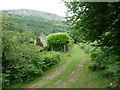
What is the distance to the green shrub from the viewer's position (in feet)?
52.3

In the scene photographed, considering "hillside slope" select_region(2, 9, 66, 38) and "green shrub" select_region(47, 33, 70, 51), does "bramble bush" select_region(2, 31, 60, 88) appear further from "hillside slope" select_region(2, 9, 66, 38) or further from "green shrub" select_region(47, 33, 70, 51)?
"green shrub" select_region(47, 33, 70, 51)

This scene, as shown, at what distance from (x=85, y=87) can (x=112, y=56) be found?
7.02 feet

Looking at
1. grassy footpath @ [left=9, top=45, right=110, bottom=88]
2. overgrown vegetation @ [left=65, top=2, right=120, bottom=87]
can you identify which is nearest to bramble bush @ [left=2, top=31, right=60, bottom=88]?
grassy footpath @ [left=9, top=45, right=110, bottom=88]

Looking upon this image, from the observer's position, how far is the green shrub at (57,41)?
52.3 ft

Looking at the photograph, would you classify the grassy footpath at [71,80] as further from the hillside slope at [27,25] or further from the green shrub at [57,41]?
the green shrub at [57,41]

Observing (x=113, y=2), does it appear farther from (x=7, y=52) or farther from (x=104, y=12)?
(x=7, y=52)

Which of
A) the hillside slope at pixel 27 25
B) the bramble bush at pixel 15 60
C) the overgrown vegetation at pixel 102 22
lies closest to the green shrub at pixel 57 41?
the hillside slope at pixel 27 25

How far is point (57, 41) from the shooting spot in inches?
631

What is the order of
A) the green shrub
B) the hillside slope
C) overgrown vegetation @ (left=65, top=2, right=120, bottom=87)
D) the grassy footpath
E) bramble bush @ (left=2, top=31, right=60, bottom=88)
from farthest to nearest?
1. the green shrub
2. the hillside slope
3. bramble bush @ (left=2, top=31, right=60, bottom=88)
4. the grassy footpath
5. overgrown vegetation @ (left=65, top=2, right=120, bottom=87)

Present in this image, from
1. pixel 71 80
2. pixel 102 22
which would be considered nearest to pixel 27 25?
pixel 71 80

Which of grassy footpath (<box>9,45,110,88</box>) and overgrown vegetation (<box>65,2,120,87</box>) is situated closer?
overgrown vegetation (<box>65,2,120,87</box>)

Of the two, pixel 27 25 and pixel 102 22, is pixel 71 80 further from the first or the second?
pixel 27 25

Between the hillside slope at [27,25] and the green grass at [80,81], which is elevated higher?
the hillside slope at [27,25]

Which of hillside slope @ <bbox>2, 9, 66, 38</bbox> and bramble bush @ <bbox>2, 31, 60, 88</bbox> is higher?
hillside slope @ <bbox>2, 9, 66, 38</bbox>
